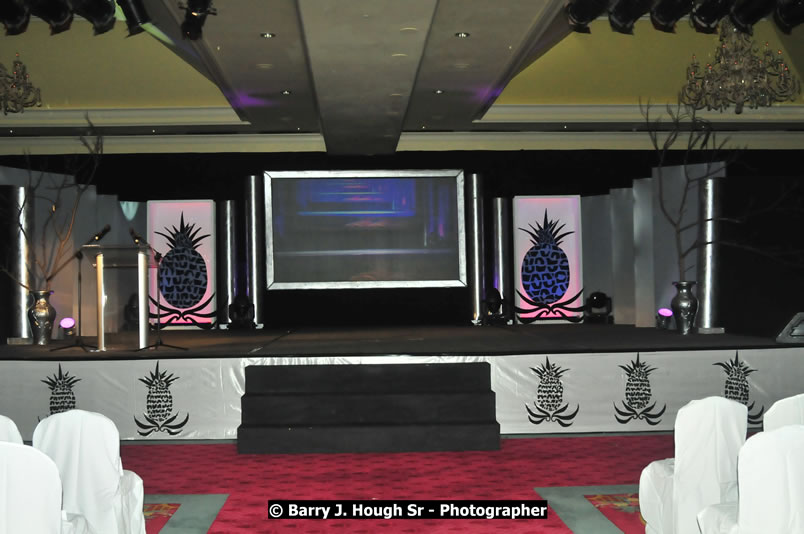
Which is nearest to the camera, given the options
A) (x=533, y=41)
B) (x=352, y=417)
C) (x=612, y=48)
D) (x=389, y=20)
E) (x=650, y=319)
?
(x=389, y=20)

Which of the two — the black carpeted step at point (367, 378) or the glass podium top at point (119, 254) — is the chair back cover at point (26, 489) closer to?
the black carpeted step at point (367, 378)

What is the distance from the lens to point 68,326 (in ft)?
30.0

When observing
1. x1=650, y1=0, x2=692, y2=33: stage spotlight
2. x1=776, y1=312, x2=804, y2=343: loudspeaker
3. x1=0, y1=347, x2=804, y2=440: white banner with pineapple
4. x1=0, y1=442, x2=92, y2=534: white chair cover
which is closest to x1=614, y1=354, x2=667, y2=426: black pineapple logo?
x1=0, y1=347, x2=804, y2=440: white banner with pineapple

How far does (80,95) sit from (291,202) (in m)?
3.08

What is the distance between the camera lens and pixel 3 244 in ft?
31.0

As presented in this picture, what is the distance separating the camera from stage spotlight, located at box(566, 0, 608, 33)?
5.69 meters

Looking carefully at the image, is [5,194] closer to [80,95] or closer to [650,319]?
[80,95]

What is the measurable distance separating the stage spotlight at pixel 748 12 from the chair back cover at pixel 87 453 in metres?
5.03

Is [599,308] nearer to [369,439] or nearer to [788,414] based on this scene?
[369,439]

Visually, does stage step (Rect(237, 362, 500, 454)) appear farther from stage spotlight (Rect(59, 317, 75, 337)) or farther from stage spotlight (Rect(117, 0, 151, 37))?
stage spotlight (Rect(59, 317, 75, 337))

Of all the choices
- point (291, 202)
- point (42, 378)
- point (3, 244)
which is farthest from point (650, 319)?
point (3, 244)

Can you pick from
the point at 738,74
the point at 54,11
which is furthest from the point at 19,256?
the point at 738,74

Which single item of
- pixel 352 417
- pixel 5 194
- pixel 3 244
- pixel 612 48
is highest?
pixel 612 48

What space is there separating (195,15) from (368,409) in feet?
10.4
